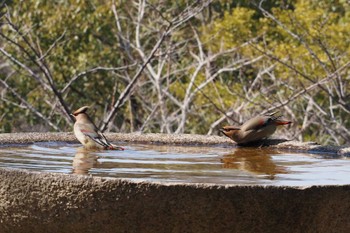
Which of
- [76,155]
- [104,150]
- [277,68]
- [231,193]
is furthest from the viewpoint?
[277,68]

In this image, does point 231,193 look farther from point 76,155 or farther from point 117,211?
point 76,155

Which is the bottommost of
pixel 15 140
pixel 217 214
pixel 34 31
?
pixel 34 31

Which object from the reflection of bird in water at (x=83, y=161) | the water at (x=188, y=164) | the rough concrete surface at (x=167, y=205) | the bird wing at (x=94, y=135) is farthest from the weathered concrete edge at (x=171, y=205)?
the bird wing at (x=94, y=135)

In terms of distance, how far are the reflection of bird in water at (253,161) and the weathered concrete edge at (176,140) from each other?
206 mm

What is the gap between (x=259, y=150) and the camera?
586 cm

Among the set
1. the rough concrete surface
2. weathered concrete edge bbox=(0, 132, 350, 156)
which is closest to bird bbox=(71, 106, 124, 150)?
weathered concrete edge bbox=(0, 132, 350, 156)

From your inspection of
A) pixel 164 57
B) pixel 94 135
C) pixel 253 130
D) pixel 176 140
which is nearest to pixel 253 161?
pixel 253 130

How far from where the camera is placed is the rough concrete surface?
3779mm

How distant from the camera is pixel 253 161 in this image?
17.0ft

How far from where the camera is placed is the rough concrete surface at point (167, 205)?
12.4 ft

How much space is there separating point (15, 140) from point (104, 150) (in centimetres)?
55

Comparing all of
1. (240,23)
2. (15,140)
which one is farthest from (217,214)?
(240,23)

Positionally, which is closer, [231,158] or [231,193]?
[231,193]

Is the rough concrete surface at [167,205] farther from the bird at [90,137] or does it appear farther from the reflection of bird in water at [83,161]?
the bird at [90,137]
